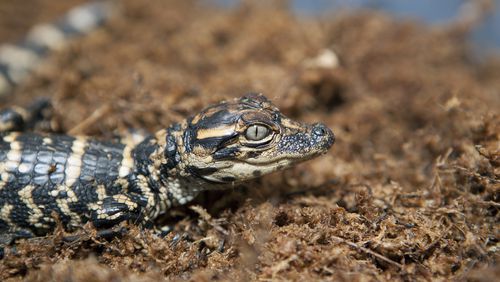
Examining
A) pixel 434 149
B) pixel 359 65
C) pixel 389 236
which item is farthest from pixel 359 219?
pixel 359 65

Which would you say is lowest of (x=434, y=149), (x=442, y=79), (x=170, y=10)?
(x=434, y=149)

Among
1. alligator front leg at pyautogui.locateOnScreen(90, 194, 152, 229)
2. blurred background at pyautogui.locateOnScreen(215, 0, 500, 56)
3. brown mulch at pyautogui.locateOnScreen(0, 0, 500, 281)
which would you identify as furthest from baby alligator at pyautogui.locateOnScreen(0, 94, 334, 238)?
blurred background at pyautogui.locateOnScreen(215, 0, 500, 56)

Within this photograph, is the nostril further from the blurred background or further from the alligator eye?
the blurred background

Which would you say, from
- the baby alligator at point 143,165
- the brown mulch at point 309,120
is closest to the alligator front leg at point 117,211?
the baby alligator at point 143,165

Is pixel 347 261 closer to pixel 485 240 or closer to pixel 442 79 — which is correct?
pixel 485 240

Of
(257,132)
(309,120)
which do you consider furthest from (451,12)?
(257,132)

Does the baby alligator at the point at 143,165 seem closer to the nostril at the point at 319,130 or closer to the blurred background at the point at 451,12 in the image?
the nostril at the point at 319,130
